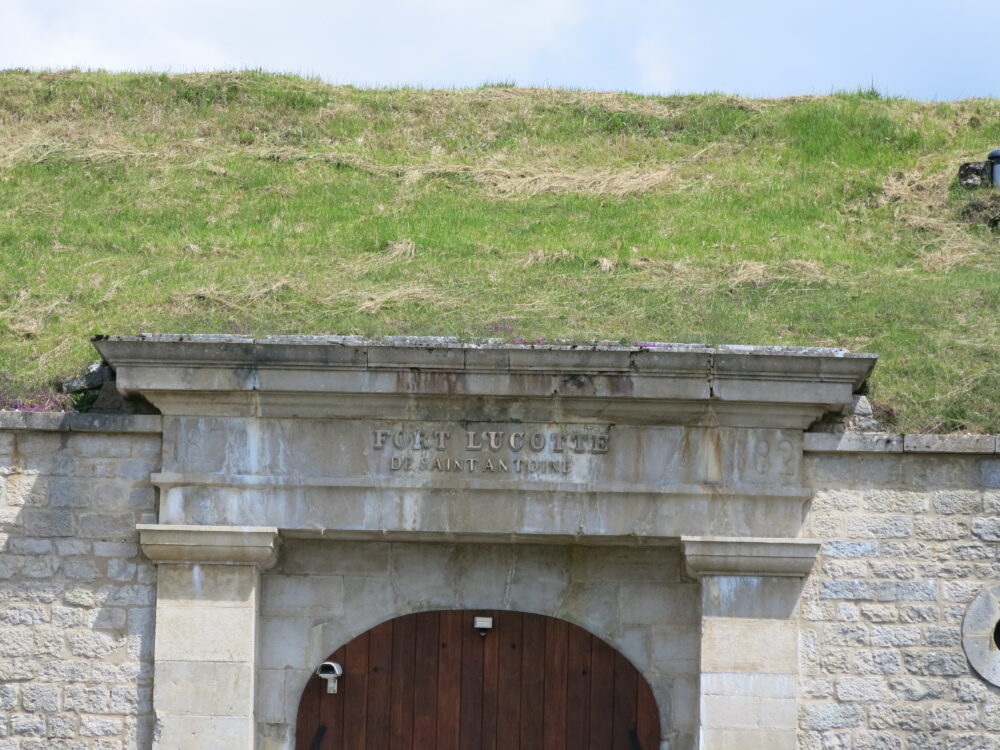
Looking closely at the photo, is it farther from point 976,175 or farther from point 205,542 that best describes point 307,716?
point 976,175

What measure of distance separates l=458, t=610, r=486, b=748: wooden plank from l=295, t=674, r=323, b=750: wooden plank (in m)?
0.88

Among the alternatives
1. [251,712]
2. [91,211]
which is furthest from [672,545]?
[91,211]

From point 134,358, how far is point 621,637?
3324 mm

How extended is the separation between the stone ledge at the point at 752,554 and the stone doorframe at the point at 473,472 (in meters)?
0.01

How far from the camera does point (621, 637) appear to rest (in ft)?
25.7

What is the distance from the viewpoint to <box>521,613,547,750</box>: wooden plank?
25.9 ft

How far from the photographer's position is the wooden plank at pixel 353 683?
791cm

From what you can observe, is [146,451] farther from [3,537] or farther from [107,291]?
[107,291]

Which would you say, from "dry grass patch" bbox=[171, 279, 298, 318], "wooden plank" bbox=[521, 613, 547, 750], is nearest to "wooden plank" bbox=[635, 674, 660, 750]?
"wooden plank" bbox=[521, 613, 547, 750]

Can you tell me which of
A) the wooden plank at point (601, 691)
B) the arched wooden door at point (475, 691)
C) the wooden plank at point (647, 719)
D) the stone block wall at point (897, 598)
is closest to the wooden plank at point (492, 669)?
the arched wooden door at point (475, 691)

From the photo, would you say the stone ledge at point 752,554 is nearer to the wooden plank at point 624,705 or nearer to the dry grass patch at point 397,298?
the wooden plank at point 624,705

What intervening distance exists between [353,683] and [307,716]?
0.34 m

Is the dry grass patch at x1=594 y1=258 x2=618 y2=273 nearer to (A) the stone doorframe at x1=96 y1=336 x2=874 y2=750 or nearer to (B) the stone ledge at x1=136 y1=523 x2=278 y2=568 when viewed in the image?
(A) the stone doorframe at x1=96 y1=336 x2=874 y2=750

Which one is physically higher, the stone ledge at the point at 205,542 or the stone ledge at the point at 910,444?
the stone ledge at the point at 910,444
